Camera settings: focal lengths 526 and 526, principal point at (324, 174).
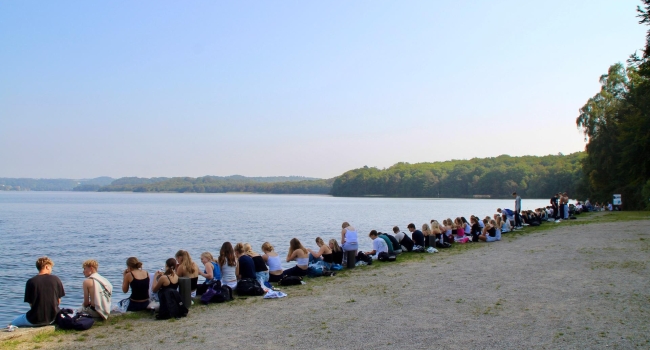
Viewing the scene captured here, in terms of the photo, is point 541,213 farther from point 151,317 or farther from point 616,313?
point 151,317

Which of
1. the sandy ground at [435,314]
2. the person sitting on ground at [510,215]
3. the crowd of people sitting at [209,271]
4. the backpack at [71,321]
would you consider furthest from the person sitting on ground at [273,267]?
the person sitting on ground at [510,215]

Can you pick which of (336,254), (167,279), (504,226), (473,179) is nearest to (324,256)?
(336,254)

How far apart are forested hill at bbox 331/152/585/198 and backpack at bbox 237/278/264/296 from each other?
96.2 m

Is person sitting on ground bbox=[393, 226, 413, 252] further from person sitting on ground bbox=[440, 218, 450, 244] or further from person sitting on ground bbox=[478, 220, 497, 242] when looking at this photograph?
person sitting on ground bbox=[478, 220, 497, 242]

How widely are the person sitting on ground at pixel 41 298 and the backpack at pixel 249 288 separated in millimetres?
3818

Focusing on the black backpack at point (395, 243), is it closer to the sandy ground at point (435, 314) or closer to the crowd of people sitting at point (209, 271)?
the crowd of people sitting at point (209, 271)

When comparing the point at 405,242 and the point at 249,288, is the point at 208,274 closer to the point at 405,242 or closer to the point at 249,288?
the point at 249,288

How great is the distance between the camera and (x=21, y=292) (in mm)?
15789

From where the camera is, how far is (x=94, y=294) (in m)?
→ 9.07

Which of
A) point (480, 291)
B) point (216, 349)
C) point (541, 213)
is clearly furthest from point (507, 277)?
point (541, 213)

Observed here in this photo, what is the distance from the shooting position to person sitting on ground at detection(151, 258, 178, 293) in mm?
9742

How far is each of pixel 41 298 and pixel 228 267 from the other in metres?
4.17

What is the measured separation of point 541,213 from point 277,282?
24459 millimetres

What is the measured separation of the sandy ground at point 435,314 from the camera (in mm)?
7434
